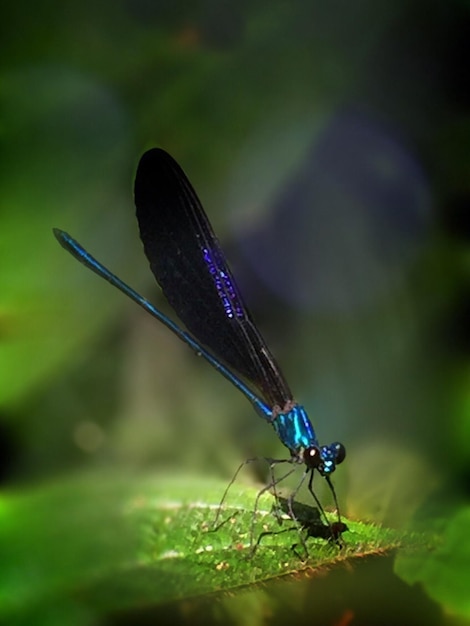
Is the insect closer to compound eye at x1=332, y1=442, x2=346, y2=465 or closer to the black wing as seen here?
the black wing

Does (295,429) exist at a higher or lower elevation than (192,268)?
lower

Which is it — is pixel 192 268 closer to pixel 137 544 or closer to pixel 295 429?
pixel 295 429

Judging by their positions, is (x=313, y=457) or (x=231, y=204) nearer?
(x=313, y=457)

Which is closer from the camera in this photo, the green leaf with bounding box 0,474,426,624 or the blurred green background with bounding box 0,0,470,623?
the green leaf with bounding box 0,474,426,624

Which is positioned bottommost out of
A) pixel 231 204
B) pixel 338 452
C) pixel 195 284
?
pixel 338 452

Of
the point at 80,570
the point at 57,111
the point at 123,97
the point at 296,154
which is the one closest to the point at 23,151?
the point at 57,111

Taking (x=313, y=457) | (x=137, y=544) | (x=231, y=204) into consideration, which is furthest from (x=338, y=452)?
(x=231, y=204)

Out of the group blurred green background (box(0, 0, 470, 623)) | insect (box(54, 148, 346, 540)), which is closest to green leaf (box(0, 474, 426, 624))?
blurred green background (box(0, 0, 470, 623))
